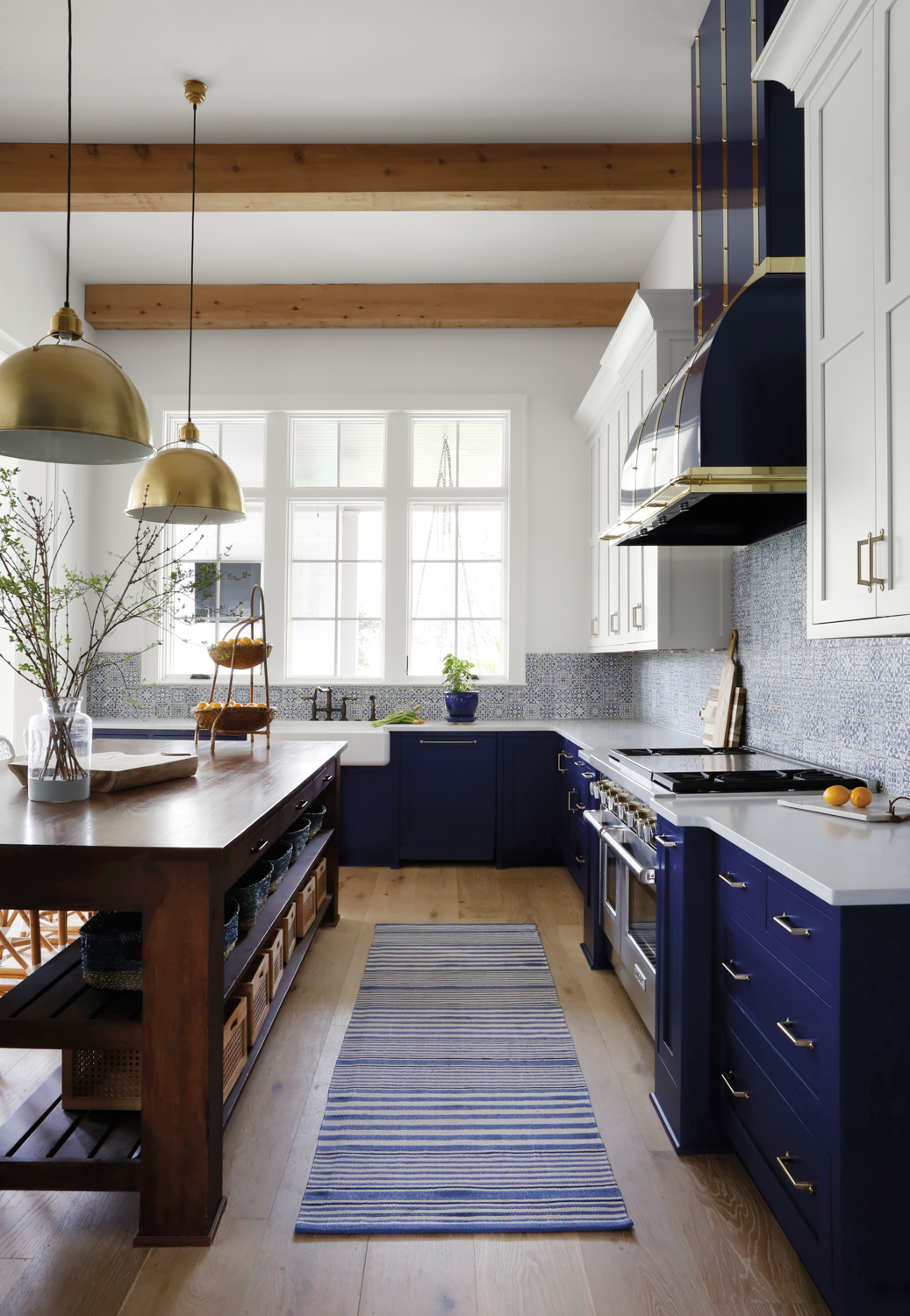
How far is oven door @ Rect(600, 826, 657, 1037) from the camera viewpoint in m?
2.45

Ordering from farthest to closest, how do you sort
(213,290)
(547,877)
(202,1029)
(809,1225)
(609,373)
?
(213,290), (547,877), (609,373), (202,1029), (809,1225)

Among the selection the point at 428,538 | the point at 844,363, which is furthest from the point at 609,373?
the point at 844,363

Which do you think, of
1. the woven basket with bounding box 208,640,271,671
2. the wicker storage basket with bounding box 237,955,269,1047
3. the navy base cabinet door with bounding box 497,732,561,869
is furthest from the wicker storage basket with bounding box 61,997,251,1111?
the navy base cabinet door with bounding box 497,732,561,869

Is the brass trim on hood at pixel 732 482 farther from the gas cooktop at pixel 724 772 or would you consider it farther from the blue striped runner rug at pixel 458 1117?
the blue striped runner rug at pixel 458 1117

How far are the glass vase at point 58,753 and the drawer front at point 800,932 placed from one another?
1.78 meters

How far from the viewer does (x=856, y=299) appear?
1864 mm

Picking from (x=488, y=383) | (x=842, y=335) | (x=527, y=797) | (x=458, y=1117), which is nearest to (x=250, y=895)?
(x=458, y=1117)

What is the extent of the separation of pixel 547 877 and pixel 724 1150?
2.63m

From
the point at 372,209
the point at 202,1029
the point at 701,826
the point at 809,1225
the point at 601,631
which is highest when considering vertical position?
the point at 372,209

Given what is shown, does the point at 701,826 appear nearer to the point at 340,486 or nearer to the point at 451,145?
the point at 451,145

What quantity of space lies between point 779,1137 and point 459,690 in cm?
358

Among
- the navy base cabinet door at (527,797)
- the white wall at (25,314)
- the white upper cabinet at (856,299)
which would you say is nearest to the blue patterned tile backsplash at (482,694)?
the navy base cabinet door at (527,797)

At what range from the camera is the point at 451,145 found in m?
3.71

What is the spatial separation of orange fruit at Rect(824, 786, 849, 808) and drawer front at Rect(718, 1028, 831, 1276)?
2.00ft
